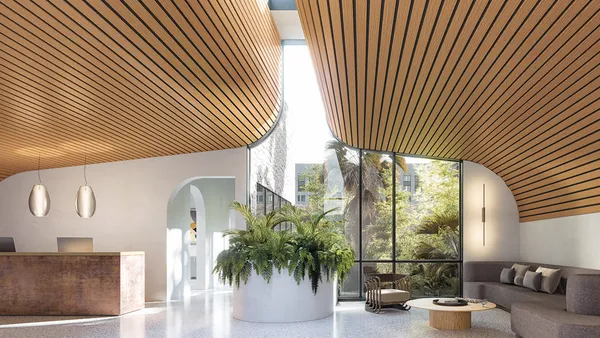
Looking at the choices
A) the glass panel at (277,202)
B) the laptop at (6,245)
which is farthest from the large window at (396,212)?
the laptop at (6,245)

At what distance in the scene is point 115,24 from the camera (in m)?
5.87

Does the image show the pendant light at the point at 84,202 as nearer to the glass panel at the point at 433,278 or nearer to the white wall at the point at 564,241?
the glass panel at the point at 433,278

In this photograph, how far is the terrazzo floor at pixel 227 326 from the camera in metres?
8.38

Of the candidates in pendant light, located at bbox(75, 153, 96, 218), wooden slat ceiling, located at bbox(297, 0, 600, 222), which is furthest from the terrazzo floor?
wooden slat ceiling, located at bbox(297, 0, 600, 222)

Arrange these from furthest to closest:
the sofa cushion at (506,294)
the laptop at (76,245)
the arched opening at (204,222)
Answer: the arched opening at (204,222) < the laptop at (76,245) < the sofa cushion at (506,294)

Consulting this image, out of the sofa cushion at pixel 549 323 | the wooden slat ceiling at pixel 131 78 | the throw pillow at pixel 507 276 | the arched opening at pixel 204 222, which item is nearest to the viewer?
the wooden slat ceiling at pixel 131 78

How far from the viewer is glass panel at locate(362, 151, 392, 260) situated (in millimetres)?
13055

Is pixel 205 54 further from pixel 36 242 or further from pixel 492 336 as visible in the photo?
pixel 36 242

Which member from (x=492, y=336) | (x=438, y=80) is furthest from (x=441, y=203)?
(x=438, y=80)

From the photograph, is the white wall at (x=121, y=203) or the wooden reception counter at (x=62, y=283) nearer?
the wooden reception counter at (x=62, y=283)

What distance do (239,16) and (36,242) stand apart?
771 centimetres

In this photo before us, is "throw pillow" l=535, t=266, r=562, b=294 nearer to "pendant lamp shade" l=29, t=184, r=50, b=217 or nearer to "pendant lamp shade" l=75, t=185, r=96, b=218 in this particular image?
"pendant lamp shade" l=75, t=185, r=96, b=218

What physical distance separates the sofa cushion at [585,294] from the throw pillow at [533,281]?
325 centimetres

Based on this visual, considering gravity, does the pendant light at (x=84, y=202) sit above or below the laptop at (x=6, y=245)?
above
